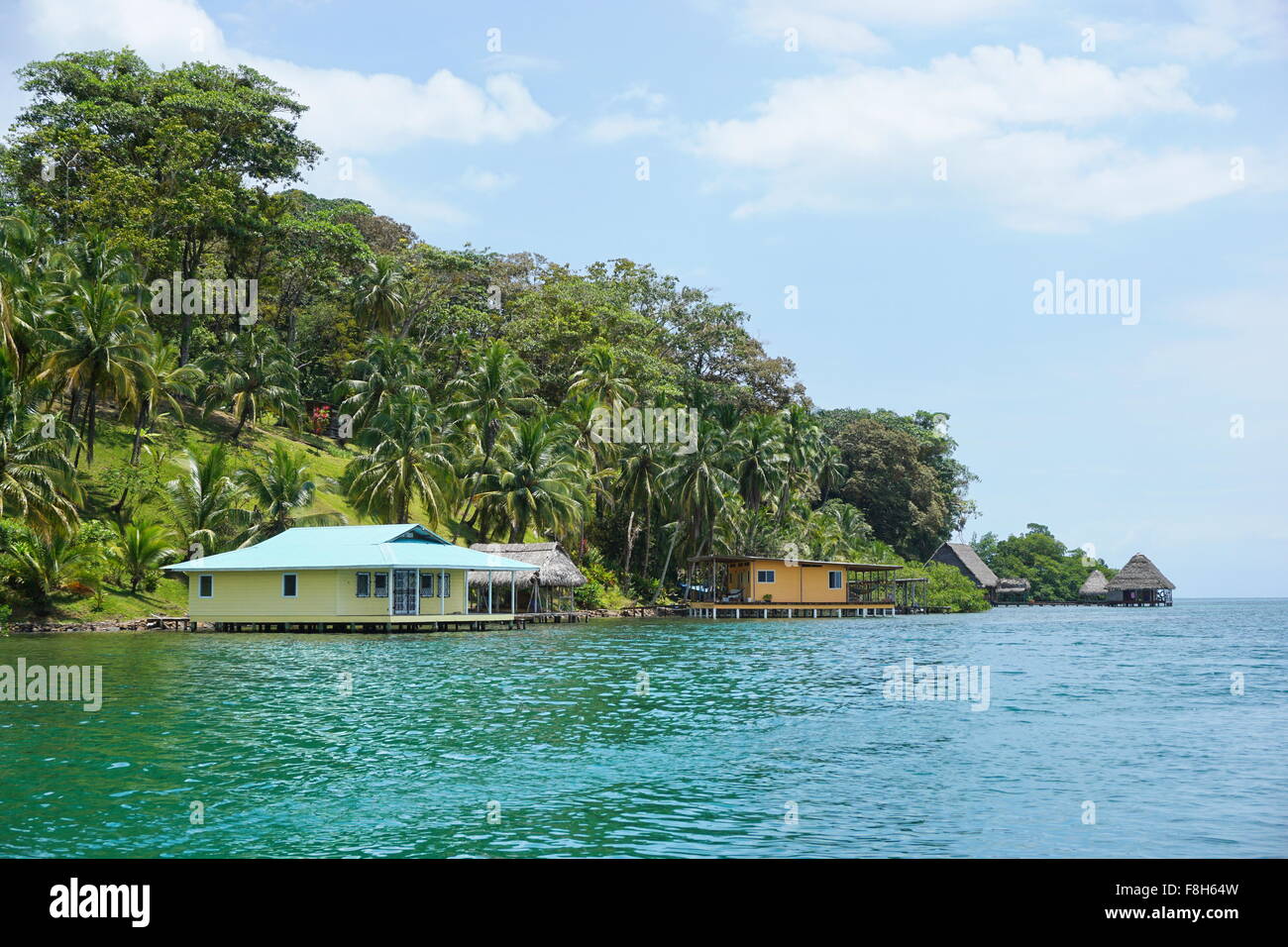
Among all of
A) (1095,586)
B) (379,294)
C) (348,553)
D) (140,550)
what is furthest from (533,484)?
(1095,586)

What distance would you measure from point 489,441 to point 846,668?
32.7m

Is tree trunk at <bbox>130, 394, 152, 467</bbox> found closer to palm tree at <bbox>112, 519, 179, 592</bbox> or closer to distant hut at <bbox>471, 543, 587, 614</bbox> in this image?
palm tree at <bbox>112, 519, 179, 592</bbox>

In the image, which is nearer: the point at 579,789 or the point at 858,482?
the point at 579,789

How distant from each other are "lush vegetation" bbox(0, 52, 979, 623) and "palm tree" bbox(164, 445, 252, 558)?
11 cm

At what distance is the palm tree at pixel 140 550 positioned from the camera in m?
42.4

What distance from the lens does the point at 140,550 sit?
139 feet

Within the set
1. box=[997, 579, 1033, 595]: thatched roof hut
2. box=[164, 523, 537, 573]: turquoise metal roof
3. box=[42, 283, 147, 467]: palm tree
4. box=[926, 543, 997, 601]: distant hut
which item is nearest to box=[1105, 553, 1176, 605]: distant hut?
box=[997, 579, 1033, 595]: thatched roof hut

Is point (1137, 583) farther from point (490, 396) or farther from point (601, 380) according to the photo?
point (490, 396)

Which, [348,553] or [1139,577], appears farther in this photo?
[1139,577]

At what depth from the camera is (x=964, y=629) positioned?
180 feet

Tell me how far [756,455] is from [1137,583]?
165 ft

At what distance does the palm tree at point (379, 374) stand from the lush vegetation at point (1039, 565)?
214 feet
